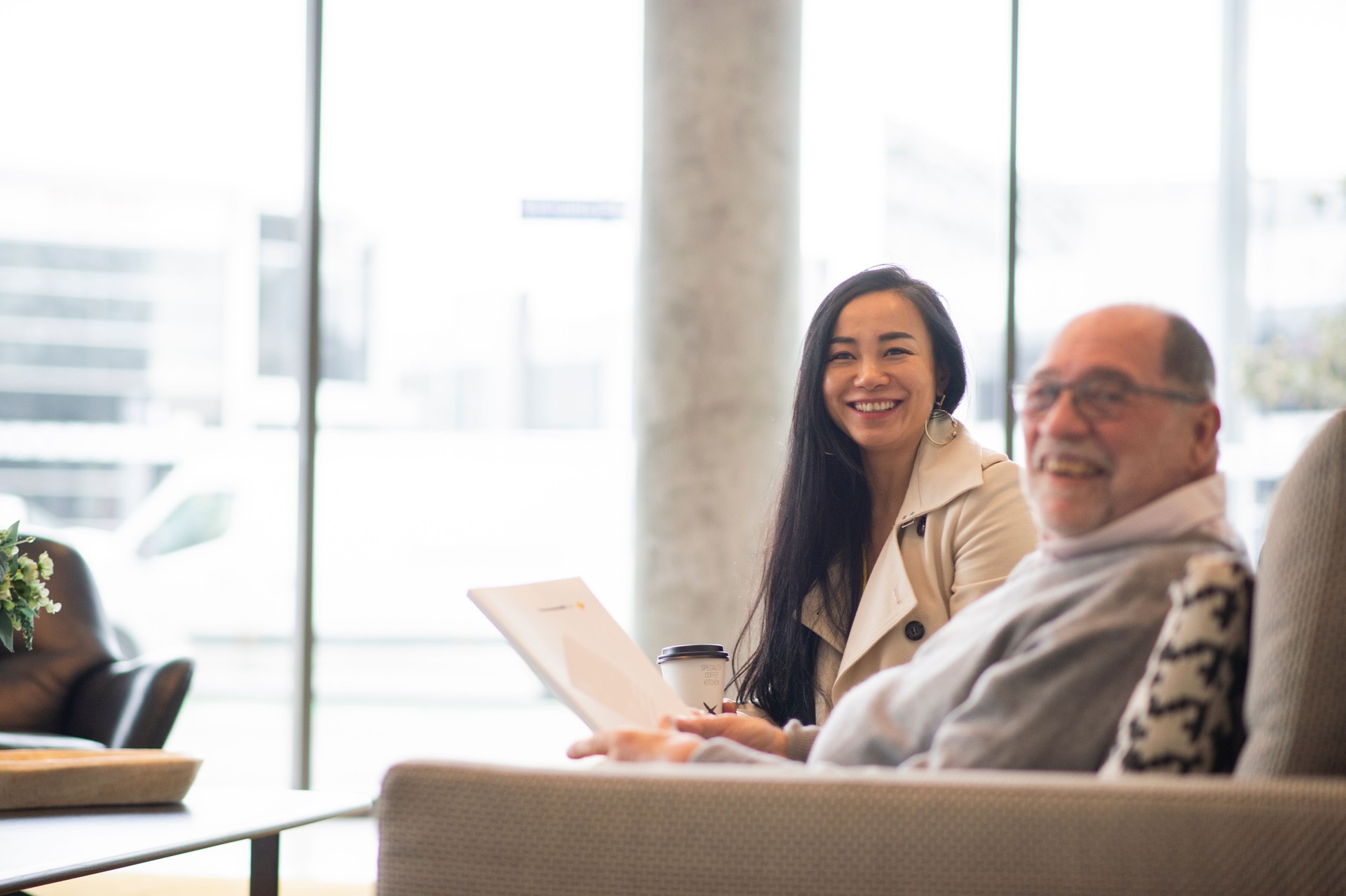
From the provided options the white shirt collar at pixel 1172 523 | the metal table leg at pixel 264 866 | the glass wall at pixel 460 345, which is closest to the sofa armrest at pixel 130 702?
the metal table leg at pixel 264 866

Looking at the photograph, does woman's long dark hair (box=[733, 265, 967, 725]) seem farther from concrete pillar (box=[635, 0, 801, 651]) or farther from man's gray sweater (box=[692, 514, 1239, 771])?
concrete pillar (box=[635, 0, 801, 651])

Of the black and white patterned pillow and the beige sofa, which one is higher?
the black and white patterned pillow

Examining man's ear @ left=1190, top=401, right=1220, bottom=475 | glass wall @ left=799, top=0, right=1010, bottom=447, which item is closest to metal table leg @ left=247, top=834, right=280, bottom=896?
man's ear @ left=1190, top=401, right=1220, bottom=475

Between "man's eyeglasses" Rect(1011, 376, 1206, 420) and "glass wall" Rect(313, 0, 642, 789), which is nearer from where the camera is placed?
"man's eyeglasses" Rect(1011, 376, 1206, 420)

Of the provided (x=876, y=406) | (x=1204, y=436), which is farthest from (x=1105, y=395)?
(x=876, y=406)

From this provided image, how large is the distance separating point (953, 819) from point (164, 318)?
4208 mm

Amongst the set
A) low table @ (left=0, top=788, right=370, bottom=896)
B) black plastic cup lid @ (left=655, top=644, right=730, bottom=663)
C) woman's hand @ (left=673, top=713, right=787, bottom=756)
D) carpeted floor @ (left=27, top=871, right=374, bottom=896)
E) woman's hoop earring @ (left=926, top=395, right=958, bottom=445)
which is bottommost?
carpeted floor @ (left=27, top=871, right=374, bottom=896)

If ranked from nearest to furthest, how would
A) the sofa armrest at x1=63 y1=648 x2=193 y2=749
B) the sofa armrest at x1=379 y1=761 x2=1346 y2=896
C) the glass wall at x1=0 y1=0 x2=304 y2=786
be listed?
the sofa armrest at x1=379 y1=761 x2=1346 y2=896 → the sofa armrest at x1=63 y1=648 x2=193 y2=749 → the glass wall at x1=0 y1=0 x2=304 y2=786

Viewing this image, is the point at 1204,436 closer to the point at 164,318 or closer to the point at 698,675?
the point at 698,675

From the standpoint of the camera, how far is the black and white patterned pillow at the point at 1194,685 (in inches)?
47.7

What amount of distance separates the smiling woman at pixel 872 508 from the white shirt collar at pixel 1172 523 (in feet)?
2.59

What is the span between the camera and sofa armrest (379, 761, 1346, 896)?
3.63ft

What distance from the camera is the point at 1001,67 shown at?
4348mm

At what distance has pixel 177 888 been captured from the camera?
3.67 metres
